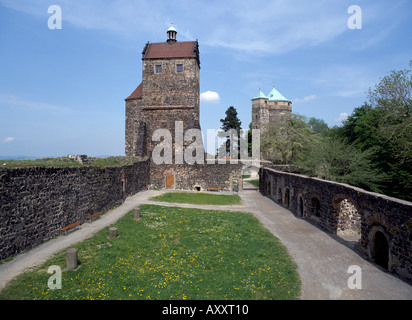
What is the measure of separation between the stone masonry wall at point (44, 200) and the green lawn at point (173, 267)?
70.9 inches

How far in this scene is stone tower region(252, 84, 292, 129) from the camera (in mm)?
69625

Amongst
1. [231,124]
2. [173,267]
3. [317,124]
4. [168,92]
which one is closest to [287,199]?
[173,267]

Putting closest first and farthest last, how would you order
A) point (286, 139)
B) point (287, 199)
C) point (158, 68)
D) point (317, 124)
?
point (287, 199) < point (158, 68) < point (286, 139) < point (317, 124)

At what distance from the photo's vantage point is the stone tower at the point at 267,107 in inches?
2741

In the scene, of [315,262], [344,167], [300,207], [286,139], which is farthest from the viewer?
[286,139]

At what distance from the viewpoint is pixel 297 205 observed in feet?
61.7

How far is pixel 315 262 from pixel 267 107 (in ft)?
211

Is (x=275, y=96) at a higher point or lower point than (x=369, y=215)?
higher

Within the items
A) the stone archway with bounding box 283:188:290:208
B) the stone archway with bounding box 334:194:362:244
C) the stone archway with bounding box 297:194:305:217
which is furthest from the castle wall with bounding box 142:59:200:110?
the stone archway with bounding box 334:194:362:244

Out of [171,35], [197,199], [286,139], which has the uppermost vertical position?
[171,35]

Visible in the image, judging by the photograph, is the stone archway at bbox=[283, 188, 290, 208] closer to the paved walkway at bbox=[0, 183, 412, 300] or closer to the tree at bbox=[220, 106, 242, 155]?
the paved walkway at bbox=[0, 183, 412, 300]

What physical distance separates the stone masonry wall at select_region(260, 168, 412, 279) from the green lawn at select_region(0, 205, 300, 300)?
3386mm

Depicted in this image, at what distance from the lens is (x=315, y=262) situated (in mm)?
10172

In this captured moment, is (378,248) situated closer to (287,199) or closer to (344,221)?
(344,221)
